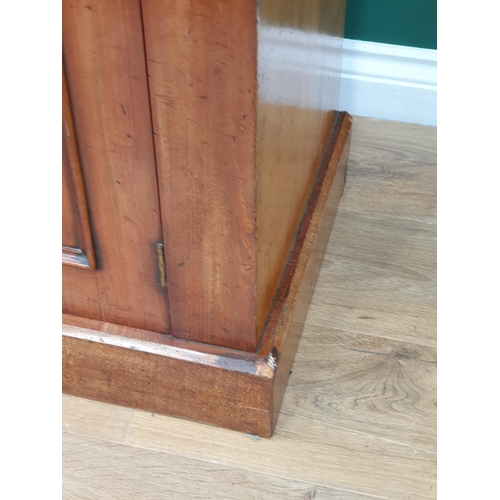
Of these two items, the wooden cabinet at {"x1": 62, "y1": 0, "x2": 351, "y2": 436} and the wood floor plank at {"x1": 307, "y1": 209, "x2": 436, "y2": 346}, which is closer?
the wooden cabinet at {"x1": 62, "y1": 0, "x2": 351, "y2": 436}

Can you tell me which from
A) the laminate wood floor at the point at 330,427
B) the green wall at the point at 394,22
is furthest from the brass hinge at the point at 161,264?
the green wall at the point at 394,22

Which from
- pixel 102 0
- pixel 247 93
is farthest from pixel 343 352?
pixel 102 0

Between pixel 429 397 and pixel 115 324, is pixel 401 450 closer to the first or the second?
pixel 429 397

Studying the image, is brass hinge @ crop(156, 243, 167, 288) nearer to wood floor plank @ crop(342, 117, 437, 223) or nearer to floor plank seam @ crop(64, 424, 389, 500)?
floor plank seam @ crop(64, 424, 389, 500)

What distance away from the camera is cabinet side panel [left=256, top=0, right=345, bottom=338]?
71 cm


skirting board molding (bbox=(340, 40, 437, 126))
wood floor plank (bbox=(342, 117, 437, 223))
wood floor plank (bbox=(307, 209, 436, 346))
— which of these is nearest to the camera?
wood floor plank (bbox=(307, 209, 436, 346))

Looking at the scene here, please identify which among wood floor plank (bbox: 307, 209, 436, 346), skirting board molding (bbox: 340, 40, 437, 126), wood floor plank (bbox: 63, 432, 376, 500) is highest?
skirting board molding (bbox: 340, 40, 437, 126)

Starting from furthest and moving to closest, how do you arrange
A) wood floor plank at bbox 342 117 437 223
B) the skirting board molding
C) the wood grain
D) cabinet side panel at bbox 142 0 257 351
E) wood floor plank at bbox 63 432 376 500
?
the skirting board molding → wood floor plank at bbox 342 117 437 223 → wood floor plank at bbox 63 432 376 500 → the wood grain → cabinet side panel at bbox 142 0 257 351

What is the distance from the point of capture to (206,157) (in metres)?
0.73

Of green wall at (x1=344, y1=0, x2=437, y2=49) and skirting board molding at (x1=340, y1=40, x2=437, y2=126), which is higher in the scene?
green wall at (x1=344, y1=0, x2=437, y2=49)

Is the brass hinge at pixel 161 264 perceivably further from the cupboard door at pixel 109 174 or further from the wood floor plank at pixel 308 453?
the wood floor plank at pixel 308 453

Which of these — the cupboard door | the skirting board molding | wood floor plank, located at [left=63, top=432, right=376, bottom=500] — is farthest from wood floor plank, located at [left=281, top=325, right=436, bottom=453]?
the skirting board molding

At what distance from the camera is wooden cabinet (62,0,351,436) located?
0.67m
